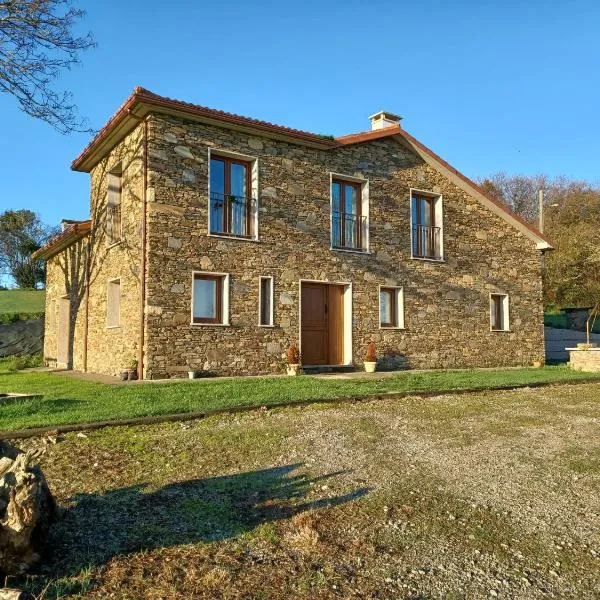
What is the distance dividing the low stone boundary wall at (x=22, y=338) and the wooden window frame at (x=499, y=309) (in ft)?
52.3

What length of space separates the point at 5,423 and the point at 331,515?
4262 mm

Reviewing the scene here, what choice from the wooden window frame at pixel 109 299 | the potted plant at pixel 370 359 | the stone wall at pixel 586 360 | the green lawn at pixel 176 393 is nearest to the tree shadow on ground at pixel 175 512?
the green lawn at pixel 176 393

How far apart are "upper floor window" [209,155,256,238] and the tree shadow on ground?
847 cm

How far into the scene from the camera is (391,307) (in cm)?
1476

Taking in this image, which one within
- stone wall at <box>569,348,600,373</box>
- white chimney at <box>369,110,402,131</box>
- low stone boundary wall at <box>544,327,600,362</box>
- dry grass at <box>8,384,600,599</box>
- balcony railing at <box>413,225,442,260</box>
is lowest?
dry grass at <box>8,384,600,599</box>

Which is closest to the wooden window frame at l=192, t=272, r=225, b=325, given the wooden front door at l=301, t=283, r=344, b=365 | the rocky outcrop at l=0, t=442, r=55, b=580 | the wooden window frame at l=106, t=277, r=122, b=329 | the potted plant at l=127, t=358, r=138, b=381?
the potted plant at l=127, t=358, r=138, b=381

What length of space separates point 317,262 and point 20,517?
35.7 feet

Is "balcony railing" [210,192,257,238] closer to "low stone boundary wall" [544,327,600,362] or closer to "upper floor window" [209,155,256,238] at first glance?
"upper floor window" [209,155,256,238]

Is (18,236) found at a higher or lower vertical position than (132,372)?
higher

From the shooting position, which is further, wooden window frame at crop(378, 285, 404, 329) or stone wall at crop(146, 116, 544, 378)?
wooden window frame at crop(378, 285, 404, 329)

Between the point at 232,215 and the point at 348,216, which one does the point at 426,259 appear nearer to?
the point at 348,216

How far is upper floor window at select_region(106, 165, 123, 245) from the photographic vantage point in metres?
13.4

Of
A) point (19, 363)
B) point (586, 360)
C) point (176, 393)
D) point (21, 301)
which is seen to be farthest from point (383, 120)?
point (21, 301)

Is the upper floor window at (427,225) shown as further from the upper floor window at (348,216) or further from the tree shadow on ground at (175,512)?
the tree shadow on ground at (175,512)
